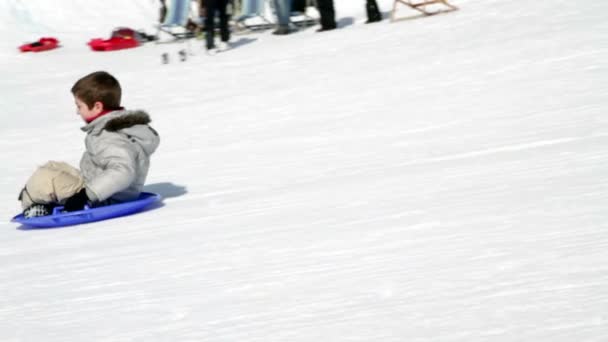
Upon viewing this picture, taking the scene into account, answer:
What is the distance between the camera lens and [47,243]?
450 centimetres

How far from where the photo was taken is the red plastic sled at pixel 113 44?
554 inches

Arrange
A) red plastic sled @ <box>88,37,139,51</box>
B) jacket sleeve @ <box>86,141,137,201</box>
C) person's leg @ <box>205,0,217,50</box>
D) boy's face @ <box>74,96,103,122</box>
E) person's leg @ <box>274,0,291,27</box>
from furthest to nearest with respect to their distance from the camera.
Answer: red plastic sled @ <box>88,37,139,51</box> → person's leg @ <box>274,0,291,27</box> → person's leg @ <box>205,0,217,50</box> → boy's face @ <box>74,96,103,122</box> → jacket sleeve @ <box>86,141,137,201</box>

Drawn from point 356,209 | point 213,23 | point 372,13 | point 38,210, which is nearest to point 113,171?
point 38,210

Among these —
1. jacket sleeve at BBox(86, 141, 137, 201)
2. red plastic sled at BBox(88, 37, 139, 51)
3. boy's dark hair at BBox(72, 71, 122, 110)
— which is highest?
boy's dark hair at BBox(72, 71, 122, 110)

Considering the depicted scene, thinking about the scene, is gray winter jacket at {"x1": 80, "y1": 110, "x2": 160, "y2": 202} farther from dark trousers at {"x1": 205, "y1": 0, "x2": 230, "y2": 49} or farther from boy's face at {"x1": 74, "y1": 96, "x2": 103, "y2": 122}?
dark trousers at {"x1": 205, "y1": 0, "x2": 230, "y2": 49}

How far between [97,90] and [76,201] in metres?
0.54

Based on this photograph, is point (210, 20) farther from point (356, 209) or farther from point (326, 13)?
point (356, 209)

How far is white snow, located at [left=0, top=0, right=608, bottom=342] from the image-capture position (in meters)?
2.86

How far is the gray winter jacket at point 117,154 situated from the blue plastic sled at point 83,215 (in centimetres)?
6

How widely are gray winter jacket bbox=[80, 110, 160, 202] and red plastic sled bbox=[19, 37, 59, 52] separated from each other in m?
9.94

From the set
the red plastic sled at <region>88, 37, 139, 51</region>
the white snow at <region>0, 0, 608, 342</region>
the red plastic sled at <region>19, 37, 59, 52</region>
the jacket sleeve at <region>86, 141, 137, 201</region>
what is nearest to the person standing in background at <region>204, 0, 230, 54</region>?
the red plastic sled at <region>88, 37, 139, 51</region>

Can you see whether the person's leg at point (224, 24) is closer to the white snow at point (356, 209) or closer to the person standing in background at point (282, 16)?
the person standing in background at point (282, 16)

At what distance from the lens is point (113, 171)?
464 cm

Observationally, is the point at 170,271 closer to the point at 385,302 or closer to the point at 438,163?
the point at 385,302
